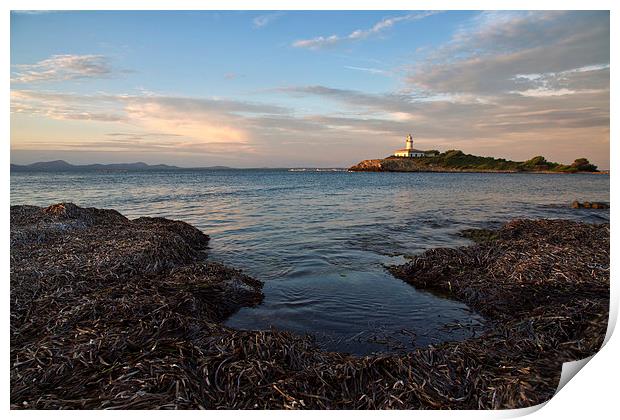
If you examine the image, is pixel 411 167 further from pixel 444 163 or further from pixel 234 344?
pixel 234 344

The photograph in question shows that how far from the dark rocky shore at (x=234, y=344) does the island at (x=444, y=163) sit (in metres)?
74.5

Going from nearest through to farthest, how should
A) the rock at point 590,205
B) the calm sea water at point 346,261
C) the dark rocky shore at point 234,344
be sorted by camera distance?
the dark rocky shore at point 234,344
the calm sea water at point 346,261
the rock at point 590,205

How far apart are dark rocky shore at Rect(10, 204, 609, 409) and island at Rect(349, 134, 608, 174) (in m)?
74.5

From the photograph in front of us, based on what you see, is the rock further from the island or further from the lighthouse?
the lighthouse

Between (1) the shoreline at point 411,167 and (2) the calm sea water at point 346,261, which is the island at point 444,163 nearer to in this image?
(1) the shoreline at point 411,167

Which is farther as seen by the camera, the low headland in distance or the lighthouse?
the lighthouse

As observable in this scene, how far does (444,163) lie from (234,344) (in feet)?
305

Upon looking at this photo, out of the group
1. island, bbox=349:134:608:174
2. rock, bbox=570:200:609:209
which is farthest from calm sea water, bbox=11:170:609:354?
island, bbox=349:134:608:174

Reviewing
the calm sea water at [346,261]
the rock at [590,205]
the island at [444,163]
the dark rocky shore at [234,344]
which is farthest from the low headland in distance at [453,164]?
the dark rocky shore at [234,344]

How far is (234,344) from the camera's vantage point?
382 cm

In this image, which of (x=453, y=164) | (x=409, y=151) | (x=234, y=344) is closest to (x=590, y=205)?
(x=234, y=344)

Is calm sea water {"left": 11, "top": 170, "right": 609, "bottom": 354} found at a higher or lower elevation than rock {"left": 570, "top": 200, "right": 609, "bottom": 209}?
lower

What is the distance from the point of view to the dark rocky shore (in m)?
3.06

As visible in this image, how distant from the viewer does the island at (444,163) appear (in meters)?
76.1
